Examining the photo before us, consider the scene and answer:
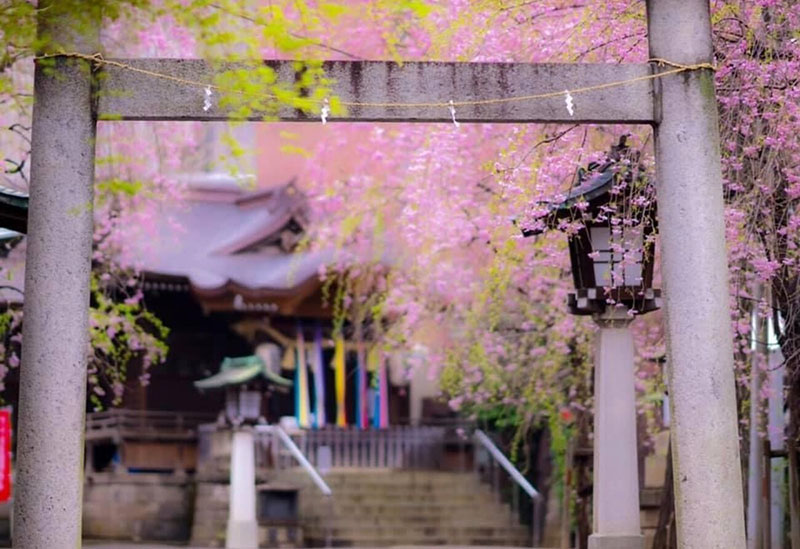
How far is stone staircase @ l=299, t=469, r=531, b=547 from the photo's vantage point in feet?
77.3

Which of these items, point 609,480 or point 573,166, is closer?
point 609,480

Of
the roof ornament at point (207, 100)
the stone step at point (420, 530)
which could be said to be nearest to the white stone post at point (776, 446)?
the stone step at point (420, 530)

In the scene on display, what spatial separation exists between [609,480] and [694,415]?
2.73 meters

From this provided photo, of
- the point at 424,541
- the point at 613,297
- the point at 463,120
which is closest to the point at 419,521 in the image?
the point at 424,541

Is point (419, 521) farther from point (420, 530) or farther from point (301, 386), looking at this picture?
point (301, 386)

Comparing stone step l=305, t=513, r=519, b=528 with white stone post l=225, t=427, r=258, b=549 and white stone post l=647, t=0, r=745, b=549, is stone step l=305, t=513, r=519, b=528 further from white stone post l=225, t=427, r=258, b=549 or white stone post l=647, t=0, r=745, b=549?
white stone post l=647, t=0, r=745, b=549

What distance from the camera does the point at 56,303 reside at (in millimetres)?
8164

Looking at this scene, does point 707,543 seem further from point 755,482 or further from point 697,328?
point 755,482

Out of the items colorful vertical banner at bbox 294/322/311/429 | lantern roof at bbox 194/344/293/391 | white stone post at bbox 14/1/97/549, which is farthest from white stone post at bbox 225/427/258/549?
white stone post at bbox 14/1/97/549

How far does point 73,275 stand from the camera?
323 inches

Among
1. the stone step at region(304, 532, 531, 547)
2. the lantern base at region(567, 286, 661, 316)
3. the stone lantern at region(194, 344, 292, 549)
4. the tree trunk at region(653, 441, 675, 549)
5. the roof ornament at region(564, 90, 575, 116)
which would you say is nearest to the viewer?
the roof ornament at region(564, 90, 575, 116)

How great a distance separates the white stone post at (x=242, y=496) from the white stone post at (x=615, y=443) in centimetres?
1187

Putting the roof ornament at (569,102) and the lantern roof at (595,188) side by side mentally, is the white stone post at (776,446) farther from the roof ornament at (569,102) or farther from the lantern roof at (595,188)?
the roof ornament at (569,102)

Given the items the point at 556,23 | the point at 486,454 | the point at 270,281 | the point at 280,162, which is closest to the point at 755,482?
the point at 556,23
